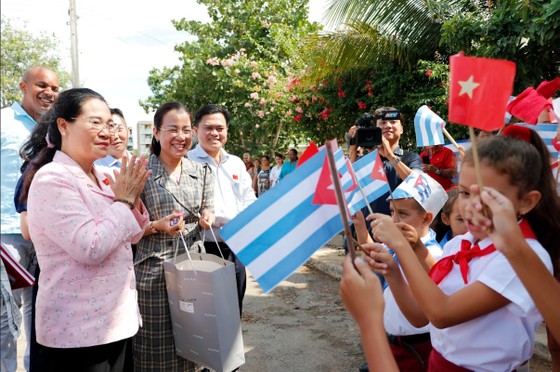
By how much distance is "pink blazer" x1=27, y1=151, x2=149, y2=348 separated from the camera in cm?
188

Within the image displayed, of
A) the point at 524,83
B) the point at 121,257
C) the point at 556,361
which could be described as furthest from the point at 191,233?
the point at 524,83

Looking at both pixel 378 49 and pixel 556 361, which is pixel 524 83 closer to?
pixel 378 49

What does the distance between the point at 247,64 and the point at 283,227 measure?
42.9 ft

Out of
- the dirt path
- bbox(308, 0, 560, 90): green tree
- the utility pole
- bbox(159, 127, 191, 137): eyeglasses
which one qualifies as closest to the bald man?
bbox(159, 127, 191, 137): eyeglasses

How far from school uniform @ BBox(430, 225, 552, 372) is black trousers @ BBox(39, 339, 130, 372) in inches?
55.0

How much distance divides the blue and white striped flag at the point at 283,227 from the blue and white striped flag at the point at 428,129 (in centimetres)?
194

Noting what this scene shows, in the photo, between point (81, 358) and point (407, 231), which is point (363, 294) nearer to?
point (407, 231)

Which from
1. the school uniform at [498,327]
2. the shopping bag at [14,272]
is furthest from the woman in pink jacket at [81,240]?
the school uniform at [498,327]

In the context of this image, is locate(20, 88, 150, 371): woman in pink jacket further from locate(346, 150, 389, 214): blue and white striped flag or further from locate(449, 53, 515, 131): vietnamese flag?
locate(449, 53, 515, 131): vietnamese flag

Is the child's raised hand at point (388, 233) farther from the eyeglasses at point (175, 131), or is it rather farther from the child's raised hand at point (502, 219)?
the eyeglasses at point (175, 131)

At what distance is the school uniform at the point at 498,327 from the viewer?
138 centimetres

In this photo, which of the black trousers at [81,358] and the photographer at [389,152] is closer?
the black trousers at [81,358]

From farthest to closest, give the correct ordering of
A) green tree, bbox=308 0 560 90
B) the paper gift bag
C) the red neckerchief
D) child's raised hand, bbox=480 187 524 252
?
1. green tree, bbox=308 0 560 90
2. the paper gift bag
3. the red neckerchief
4. child's raised hand, bbox=480 187 524 252

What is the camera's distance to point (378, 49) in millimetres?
6859
